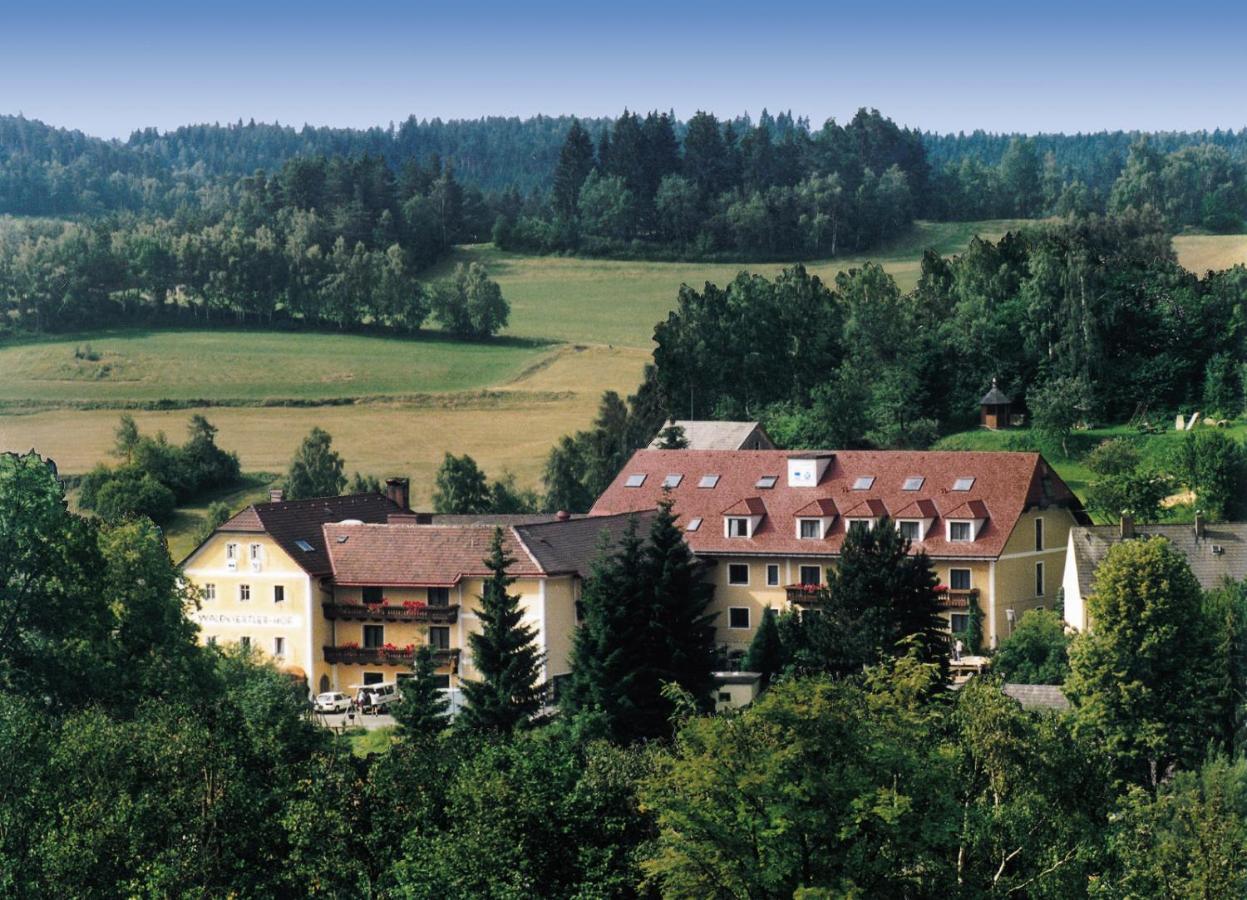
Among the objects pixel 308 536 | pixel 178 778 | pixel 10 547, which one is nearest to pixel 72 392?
pixel 308 536

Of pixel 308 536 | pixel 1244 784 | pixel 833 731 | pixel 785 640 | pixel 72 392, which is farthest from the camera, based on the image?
pixel 72 392

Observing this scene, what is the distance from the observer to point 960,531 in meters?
45.1

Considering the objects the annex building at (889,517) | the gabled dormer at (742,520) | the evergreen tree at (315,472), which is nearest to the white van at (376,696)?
the annex building at (889,517)

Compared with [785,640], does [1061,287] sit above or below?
above

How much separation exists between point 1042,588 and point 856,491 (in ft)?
14.5

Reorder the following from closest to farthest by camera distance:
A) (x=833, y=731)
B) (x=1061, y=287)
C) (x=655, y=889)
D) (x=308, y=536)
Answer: (x=833, y=731) < (x=655, y=889) < (x=308, y=536) < (x=1061, y=287)

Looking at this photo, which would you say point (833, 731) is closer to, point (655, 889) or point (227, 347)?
point (655, 889)

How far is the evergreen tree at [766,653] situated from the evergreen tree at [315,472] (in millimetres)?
21957

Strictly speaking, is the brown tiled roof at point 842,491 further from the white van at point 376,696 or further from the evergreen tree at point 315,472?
the evergreen tree at point 315,472

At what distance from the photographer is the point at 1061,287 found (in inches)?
2416

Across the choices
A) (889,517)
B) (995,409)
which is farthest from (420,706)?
(995,409)

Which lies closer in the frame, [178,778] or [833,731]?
[833,731]

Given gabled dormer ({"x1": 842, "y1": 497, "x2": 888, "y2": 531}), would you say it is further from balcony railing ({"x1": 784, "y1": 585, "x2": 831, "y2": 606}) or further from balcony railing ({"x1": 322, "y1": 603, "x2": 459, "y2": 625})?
balcony railing ({"x1": 322, "y1": 603, "x2": 459, "y2": 625})

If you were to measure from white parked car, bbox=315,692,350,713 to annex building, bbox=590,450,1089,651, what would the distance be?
7802mm
